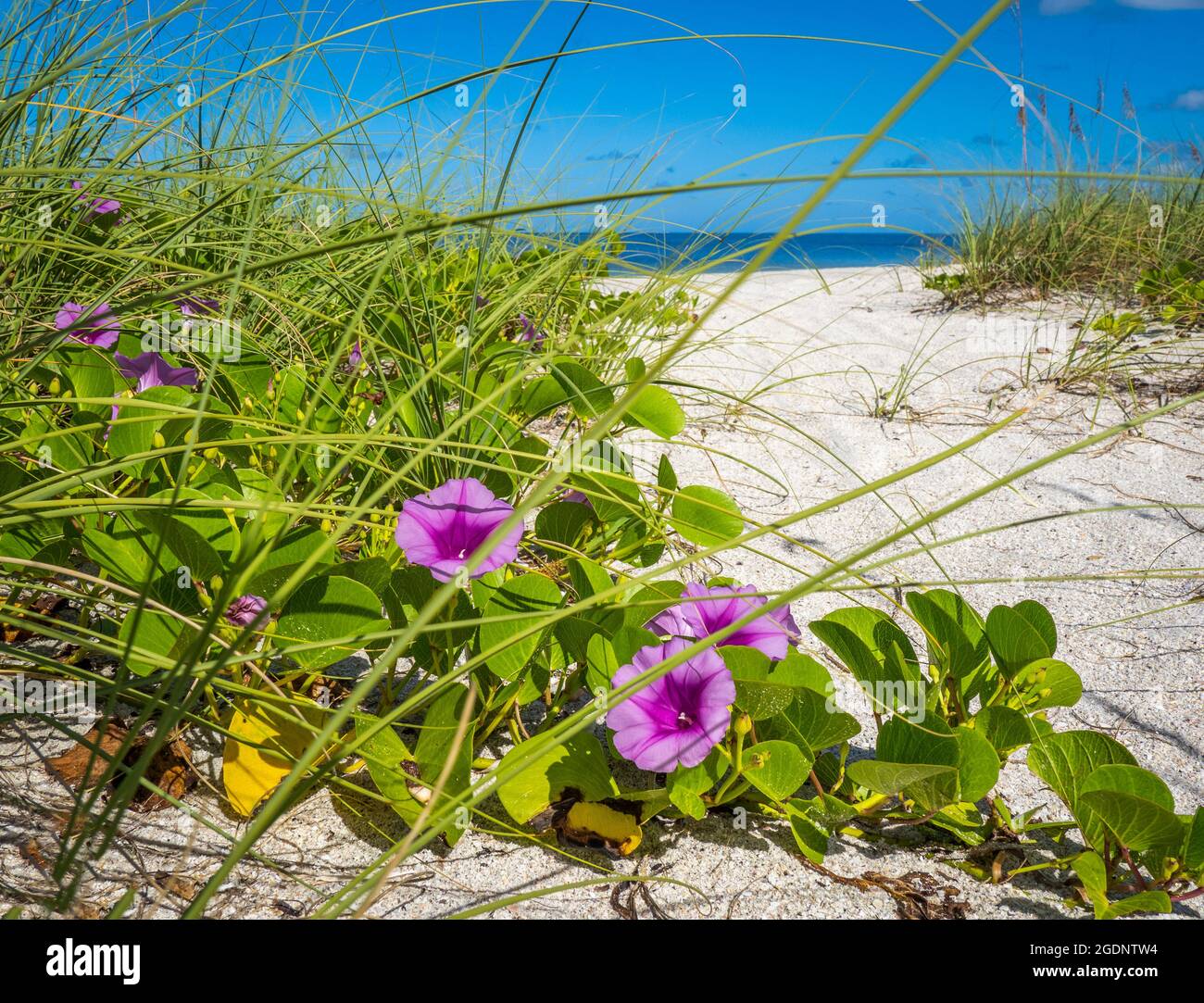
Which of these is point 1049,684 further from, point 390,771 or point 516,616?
point 390,771

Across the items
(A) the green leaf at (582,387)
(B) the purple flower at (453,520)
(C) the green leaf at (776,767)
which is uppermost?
(A) the green leaf at (582,387)

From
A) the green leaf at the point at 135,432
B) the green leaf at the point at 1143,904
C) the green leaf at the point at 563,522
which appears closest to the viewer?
the green leaf at the point at 1143,904

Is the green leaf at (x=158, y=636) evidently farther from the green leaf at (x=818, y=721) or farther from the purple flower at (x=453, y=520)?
the green leaf at (x=818, y=721)

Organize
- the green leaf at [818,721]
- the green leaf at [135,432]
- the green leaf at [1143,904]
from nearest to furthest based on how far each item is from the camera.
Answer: the green leaf at [1143,904] → the green leaf at [818,721] → the green leaf at [135,432]

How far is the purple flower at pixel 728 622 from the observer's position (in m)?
0.84

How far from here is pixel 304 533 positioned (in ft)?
2.60

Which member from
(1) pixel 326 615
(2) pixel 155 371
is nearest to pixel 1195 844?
(1) pixel 326 615

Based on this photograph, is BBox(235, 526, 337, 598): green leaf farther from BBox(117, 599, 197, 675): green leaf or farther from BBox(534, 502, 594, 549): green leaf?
BBox(534, 502, 594, 549): green leaf

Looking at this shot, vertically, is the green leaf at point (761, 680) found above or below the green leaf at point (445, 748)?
above

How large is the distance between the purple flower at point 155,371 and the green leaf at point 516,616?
23.4 inches

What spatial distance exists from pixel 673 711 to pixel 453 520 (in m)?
0.28

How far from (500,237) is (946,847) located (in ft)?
5.30

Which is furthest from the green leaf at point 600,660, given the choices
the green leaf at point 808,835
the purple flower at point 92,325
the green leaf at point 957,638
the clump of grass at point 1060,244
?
the clump of grass at point 1060,244

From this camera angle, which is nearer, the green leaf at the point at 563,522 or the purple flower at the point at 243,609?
the purple flower at the point at 243,609
